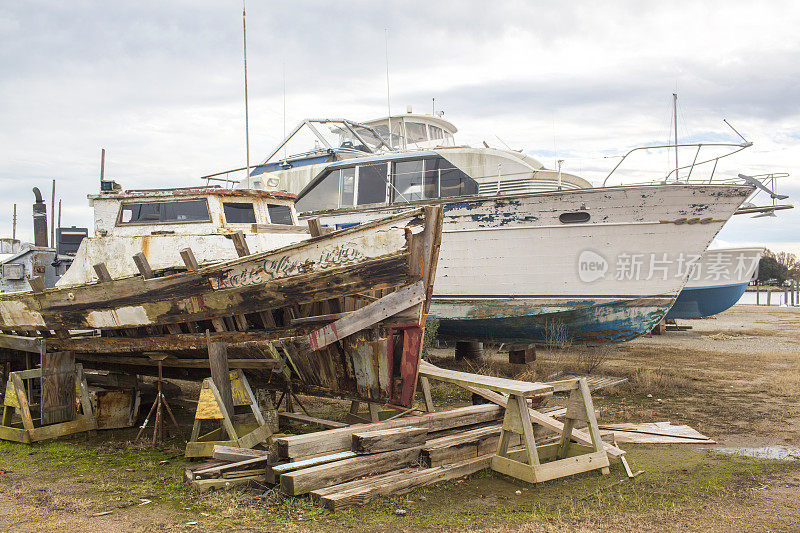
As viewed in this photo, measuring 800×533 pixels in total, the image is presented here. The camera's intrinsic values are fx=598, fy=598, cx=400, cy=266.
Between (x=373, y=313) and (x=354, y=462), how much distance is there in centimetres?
145

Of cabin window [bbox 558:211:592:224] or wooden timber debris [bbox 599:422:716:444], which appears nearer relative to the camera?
wooden timber debris [bbox 599:422:716:444]

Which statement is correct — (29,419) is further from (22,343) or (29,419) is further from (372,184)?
(372,184)

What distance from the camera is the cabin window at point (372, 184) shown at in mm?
11445

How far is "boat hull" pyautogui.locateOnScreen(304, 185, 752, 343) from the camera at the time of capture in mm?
9844

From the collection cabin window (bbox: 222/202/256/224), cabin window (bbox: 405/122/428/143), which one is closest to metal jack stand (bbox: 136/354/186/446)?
cabin window (bbox: 222/202/256/224)

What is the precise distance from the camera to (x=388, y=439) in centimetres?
491

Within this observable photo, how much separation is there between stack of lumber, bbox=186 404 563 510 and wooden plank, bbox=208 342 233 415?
974 mm

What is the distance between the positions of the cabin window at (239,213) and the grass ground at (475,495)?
2.66 metres

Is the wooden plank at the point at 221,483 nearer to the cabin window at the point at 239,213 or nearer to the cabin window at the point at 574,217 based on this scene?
the cabin window at the point at 239,213

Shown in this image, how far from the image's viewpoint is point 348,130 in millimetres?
14086

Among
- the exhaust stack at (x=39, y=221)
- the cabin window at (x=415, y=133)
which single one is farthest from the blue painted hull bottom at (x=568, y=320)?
the exhaust stack at (x=39, y=221)

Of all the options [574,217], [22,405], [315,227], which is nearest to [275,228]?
[315,227]

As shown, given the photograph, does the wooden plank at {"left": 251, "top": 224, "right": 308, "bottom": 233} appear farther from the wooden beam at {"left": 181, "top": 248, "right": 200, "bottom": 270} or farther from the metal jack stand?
the metal jack stand

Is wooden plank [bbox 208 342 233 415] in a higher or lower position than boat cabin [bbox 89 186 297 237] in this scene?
lower
